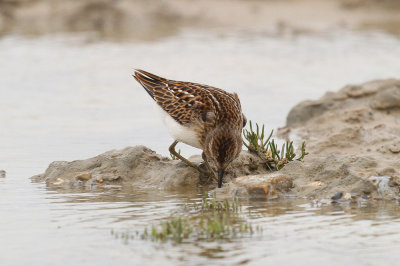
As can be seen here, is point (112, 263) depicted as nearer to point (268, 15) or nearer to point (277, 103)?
point (277, 103)

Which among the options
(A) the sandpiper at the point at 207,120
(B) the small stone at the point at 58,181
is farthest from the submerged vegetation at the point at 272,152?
(B) the small stone at the point at 58,181

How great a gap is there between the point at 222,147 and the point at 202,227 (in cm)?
185

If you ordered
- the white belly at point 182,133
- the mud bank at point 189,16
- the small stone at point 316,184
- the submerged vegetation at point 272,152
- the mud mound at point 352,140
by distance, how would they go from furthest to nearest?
the mud bank at point 189,16
the submerged vegetation at point 272,152
the white belly at point 182,133
the small stone at point 316,184
the mud mound at point 352,140

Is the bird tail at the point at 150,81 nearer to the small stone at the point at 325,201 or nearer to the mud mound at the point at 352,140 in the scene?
the mud mound at the point at 352,140

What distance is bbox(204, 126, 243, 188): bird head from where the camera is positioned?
27.4 feet

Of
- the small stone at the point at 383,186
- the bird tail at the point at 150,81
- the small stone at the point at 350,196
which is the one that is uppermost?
the bird tail at the point at 150,81

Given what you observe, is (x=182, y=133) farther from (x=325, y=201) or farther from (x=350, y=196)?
(x=350, y=196)

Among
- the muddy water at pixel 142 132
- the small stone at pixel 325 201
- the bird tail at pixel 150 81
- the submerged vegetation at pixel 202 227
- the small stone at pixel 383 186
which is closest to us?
the muddy water at pixel 142 132

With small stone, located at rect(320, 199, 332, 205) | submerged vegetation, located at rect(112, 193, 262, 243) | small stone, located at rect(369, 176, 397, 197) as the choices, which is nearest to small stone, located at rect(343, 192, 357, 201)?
small stone, located at rect(320, 199, 332, 205)

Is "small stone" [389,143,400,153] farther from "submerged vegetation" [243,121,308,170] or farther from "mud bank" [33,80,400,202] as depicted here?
"submerged vegetation" [243,121,308,170]

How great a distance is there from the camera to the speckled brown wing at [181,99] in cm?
895

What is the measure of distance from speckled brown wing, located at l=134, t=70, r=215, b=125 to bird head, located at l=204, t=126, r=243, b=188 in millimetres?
324

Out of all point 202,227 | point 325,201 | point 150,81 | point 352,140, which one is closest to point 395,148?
point 352,140

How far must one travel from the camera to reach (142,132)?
12859 millimetres
